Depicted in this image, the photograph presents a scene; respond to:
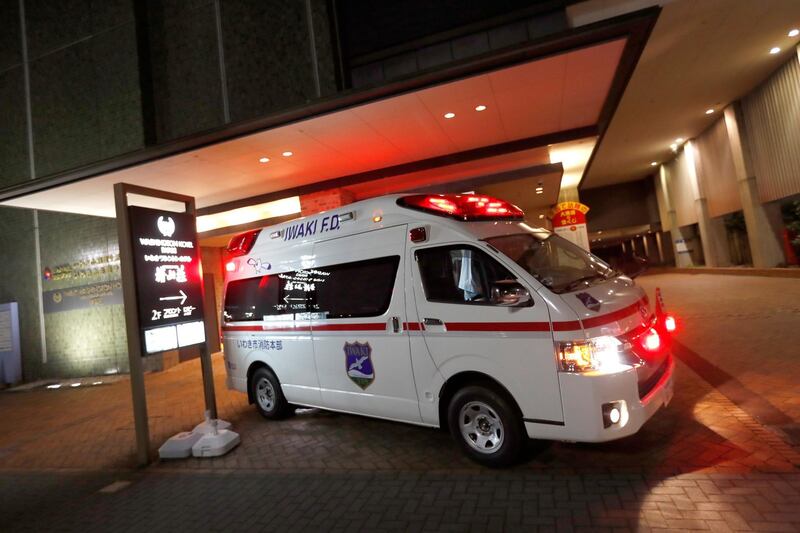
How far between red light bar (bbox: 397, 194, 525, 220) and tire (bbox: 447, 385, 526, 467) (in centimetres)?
166

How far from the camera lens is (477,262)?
13.8ft

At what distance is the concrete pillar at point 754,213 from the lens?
667 inches

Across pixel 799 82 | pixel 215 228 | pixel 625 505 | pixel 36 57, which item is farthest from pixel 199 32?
pixel 799 82

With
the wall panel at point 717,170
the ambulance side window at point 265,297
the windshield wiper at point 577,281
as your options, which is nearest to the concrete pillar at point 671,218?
the wall panel at point 717,170

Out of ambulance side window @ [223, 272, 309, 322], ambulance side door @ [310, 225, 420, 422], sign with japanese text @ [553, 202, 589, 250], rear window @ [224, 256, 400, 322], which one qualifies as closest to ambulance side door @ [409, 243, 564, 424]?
ambulance side door @ [310, 225, 420, 422]

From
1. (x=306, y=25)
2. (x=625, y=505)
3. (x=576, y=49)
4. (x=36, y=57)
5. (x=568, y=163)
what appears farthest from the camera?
(x=568, y=163)

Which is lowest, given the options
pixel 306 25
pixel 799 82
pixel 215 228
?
pixel 215 228

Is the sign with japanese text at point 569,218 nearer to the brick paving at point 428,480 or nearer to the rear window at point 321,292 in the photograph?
the brick paving at point 428,480

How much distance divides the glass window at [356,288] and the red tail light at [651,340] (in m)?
2.37

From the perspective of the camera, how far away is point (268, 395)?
262 inches

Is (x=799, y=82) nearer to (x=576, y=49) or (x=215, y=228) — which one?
(x=576, y=49)

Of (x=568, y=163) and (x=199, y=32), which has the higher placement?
(x=199, y=32)

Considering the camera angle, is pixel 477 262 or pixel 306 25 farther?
pixel 306 25

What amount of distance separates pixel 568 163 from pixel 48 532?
1346 centimetres
